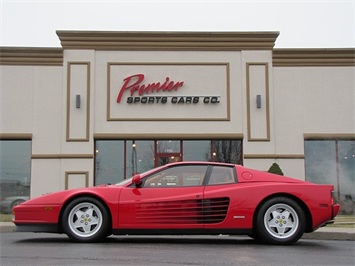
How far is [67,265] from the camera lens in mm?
4902

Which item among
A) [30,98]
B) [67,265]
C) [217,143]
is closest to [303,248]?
[67,265]

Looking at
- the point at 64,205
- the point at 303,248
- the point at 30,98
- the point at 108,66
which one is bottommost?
the point at 303,248

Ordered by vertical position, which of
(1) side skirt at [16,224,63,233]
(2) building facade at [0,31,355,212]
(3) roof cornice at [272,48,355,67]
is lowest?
(1) side skirt at [16,224,63,233]

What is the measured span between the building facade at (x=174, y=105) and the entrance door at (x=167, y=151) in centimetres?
3

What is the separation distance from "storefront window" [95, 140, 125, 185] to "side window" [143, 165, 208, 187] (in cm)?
960

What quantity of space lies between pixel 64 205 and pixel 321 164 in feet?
39.0

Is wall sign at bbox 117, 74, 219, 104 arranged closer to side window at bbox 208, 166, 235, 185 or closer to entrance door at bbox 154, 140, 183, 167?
entrance door at bbox 154, 140, 183, 167

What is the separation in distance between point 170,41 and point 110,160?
4.54m

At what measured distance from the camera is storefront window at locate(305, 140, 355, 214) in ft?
54.8

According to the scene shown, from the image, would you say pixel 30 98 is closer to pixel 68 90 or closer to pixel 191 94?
pixel 68 90

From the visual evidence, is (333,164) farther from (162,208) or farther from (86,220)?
(86,220)

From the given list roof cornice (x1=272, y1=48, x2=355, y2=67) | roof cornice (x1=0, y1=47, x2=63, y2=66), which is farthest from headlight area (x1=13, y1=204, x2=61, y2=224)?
roof cornice (x1=272, y1=48, x2=355, y2=67)

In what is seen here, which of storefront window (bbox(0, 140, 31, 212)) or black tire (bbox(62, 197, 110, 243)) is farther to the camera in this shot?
storefront window (bbox(0, 140, 31, 212))

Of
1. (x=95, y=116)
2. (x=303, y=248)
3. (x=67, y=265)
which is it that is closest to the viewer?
(x=67, y=265)
